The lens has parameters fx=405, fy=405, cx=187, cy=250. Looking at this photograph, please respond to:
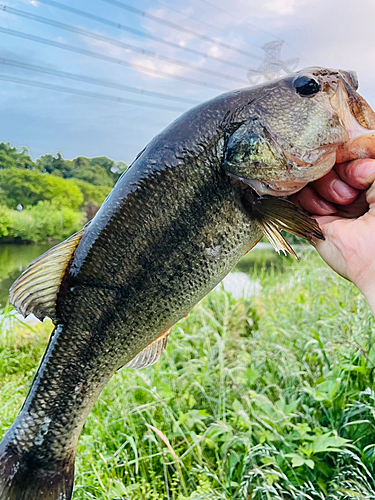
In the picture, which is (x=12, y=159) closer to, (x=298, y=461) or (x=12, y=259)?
(x=12, y=259)

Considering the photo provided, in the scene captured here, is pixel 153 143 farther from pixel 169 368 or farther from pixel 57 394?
pixel 169 368

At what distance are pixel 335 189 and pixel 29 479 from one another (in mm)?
1315

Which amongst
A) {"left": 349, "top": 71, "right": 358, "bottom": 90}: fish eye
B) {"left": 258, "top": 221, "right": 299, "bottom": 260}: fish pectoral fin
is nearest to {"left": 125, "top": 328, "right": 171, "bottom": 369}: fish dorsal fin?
{"left": 258, "top": 221, "right": 299, "bottom": 260}: fish pectoral fin

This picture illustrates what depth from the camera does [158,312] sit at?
1.15 m

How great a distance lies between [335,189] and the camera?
137 centimetres

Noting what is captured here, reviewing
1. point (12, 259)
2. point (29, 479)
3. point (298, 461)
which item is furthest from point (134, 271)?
point (12, 259)

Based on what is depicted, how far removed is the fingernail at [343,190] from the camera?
1.36 metres

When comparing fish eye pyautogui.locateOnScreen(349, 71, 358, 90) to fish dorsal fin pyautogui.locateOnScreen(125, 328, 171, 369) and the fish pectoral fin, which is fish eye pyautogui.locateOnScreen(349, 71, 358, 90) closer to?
the fish pectoral fin

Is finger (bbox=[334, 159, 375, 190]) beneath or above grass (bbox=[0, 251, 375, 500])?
above

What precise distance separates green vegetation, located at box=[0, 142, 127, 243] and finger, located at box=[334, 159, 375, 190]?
166 inches

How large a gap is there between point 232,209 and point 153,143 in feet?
0.96

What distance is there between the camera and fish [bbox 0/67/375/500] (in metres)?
1.10

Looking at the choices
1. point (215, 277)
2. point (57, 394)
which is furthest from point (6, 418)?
point (215, 277)

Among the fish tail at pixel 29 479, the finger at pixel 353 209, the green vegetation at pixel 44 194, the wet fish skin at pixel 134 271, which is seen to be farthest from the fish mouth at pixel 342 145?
the green vegetation at pixel 44 194
